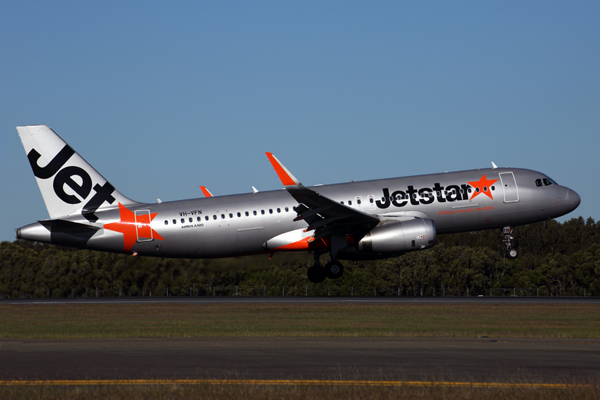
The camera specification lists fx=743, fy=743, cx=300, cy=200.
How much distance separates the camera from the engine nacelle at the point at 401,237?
131 ft

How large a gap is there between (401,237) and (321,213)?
4.50m

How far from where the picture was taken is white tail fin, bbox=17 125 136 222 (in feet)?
141
